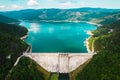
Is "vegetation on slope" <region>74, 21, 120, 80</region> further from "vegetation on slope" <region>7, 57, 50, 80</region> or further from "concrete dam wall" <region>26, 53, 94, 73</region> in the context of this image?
"vegetation on slope" <region>7, 57, 50, 80</region>

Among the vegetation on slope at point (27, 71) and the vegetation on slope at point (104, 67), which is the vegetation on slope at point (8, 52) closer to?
the vegetation on slope at point (27, 71)

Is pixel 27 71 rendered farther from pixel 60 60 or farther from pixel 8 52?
pixel 8 52

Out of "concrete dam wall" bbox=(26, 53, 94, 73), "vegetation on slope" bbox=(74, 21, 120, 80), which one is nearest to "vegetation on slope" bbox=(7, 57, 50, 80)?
"concrete dam wall" bbox=(26, 53, 94, 73)

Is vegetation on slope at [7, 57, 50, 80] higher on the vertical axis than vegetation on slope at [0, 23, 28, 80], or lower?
lower

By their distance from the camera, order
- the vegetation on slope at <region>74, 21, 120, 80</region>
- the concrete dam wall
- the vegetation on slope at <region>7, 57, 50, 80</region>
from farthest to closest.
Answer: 1. the concrete dam wall
2. the vegetation on slope at <region>7, 57, 50, 80</region>
3. the vegetation on slope at <region>74, 21, 120, 80</region>

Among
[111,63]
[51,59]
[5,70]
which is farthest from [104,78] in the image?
[5,70]
